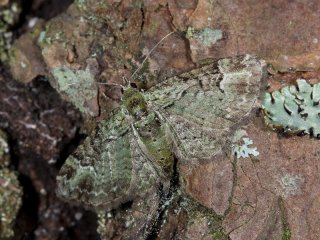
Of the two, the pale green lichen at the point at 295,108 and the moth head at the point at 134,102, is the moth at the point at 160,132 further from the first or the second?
the pale green lichen at the point at 295,108

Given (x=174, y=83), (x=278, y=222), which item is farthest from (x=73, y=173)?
(x=278, y=222)

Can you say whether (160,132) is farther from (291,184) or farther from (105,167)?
(291,184)

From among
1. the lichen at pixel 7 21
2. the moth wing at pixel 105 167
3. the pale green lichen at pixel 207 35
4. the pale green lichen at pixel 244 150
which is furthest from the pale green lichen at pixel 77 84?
the pale green lichen at pixel 244 150

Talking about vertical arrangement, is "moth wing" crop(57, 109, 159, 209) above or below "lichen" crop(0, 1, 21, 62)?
below

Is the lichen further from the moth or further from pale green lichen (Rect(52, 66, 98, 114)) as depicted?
the moth

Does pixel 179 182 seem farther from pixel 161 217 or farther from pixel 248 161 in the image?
pixel 248 161

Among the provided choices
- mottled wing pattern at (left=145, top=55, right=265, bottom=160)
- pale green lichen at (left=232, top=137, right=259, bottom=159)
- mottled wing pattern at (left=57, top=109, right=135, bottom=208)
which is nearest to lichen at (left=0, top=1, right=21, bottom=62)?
mottled wing pattern at (left=57, top=109, right=135, bottom=208)
